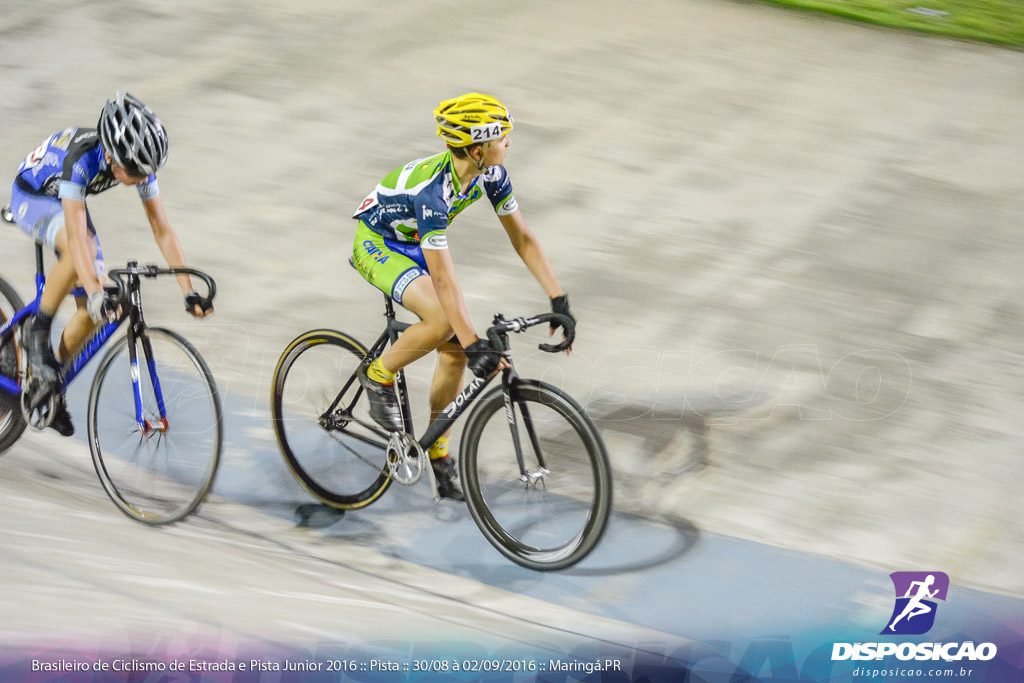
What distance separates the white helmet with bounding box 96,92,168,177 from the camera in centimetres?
385

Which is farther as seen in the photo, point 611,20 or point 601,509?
point 611,20

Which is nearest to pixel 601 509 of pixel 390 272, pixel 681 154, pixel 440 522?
pixel 440 522

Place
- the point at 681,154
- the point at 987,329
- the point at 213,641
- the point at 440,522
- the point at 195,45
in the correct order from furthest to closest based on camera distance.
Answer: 1. the point at 195,45
2. the point at 681,154
3. the point at 987,329
4. the point at 440,522
5. the point at 213,641

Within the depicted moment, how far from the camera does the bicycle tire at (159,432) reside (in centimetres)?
409

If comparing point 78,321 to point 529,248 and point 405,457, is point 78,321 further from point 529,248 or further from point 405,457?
point 529,248

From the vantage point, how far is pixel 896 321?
18.7 feet

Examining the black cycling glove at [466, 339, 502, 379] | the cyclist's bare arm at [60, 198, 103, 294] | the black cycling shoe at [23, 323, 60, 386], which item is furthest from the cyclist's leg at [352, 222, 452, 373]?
the black cycling shoe at [23, 323, 60, 386]

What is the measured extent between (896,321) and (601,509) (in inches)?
106

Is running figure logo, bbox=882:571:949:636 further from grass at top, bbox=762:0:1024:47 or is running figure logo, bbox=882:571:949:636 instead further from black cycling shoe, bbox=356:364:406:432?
grass at top, bbox=762:0:1024:47

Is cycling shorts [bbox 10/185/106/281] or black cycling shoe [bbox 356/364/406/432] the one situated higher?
cycling shorts [bbox 10/185/106/281]

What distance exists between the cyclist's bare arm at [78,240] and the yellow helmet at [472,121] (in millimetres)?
1417

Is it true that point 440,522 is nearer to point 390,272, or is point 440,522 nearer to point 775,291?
point 390,272

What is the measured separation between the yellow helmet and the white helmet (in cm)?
105

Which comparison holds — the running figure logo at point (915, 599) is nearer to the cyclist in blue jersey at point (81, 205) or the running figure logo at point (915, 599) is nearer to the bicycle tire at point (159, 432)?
the bicycle tire at point (159, 432)
